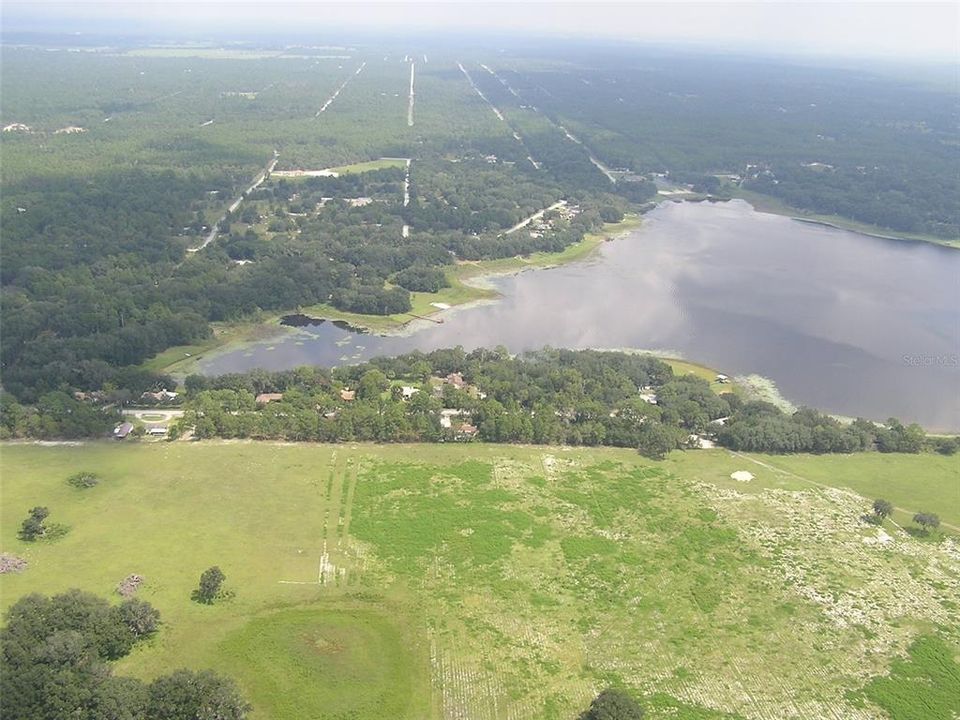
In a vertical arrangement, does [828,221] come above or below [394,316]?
above

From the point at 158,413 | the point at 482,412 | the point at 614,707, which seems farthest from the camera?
the point at 158,413

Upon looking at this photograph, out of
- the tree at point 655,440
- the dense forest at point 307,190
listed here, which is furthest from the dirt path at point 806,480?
the dense forest at point 307,190

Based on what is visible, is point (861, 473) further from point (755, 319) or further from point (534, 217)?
point (534, 217)

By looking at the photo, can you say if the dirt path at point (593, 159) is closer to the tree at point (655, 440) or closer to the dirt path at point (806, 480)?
the tree at point (655, 440)

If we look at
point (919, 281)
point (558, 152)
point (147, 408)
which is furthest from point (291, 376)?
point (558, 152)

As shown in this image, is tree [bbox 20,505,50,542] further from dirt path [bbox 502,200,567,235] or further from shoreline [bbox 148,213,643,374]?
dirt path [bbox 502,200,567,235]

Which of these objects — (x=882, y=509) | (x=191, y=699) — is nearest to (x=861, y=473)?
(x=882, y=509)
